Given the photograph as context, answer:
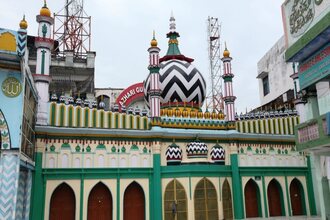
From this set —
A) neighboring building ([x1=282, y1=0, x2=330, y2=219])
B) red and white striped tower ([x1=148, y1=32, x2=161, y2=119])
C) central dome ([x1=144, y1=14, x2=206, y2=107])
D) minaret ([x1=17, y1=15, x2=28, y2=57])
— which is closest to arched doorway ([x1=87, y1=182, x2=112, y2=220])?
red and white striped tower ([x1=148, y1=32, x2=161, y2=119])

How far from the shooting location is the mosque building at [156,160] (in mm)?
15414

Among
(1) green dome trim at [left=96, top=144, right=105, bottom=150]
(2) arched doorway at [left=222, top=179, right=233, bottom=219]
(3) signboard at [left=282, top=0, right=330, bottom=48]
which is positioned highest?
(3) signboard at [left=282, top=0, right=330, bottom=48]

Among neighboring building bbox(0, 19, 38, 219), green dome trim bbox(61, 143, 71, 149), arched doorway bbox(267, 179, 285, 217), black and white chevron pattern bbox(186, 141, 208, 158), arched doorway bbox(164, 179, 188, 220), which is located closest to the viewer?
neighboring building bbox(0, 19, 38, 219)

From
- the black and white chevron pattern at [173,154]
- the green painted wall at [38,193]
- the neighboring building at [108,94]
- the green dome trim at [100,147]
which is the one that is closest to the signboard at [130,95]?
the neighboring building at [108,94]

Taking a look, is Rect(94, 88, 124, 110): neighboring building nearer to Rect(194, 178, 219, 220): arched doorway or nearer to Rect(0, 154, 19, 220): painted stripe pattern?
Rect(194, 178, 219, 220): arched doorway

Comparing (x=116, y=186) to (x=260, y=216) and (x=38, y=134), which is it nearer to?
(x=38, y=134)

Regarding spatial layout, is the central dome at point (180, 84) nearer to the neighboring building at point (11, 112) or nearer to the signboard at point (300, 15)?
the signboard at point (300, 15)

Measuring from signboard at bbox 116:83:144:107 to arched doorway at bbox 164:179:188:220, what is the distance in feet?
34.0

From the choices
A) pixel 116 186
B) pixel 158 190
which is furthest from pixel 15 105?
pixel 158 190

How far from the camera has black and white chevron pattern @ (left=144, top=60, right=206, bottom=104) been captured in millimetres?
20875

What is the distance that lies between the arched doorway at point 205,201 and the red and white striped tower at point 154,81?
4.06 meters

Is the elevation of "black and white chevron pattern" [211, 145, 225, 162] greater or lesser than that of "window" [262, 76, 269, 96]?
lesser

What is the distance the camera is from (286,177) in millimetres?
19938

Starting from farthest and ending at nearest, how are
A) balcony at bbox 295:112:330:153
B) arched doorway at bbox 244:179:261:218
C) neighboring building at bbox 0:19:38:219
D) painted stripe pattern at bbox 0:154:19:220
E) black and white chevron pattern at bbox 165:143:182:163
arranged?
1. arched doorway at bbox 244:179:261:218
2. black and white chevron pattern at bbox 165:143:182:163
3. balcony at bbox 295:112:330:153
4. neighboring building at bbox 0:19:38:219
5. painted stripe pattern at bbox 0:154:19:220
